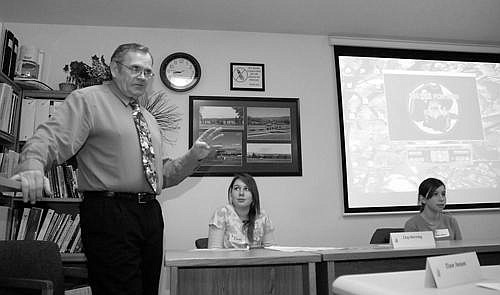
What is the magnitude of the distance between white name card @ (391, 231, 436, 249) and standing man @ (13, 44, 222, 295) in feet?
3.11

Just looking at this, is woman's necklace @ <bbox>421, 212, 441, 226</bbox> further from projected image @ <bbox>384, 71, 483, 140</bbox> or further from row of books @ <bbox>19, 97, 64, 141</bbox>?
row of books @ <bbox>19, 97, 64, 141</bbox>

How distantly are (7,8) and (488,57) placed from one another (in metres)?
3.99

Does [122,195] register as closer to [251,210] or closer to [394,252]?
[394,252]

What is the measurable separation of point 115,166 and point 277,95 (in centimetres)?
207

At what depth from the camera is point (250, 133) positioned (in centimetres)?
328

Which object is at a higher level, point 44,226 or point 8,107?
point 8,107

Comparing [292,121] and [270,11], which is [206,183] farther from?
[270,11]

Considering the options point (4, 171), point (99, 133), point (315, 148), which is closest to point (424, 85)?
point (315, 148)

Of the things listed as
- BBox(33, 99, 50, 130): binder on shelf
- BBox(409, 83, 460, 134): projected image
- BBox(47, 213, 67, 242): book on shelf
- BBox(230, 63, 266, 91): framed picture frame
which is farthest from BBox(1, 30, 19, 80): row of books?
BBox(409, 83, 460, 134): projected image

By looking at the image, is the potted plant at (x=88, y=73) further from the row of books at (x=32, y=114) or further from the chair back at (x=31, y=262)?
the chair back at (x=31, y=262)

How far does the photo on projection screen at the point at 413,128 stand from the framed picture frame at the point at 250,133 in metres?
0.47

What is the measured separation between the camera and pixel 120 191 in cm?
149

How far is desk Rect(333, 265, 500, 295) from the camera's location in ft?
2.04

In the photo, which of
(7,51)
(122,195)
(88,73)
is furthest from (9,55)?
(122,195)
